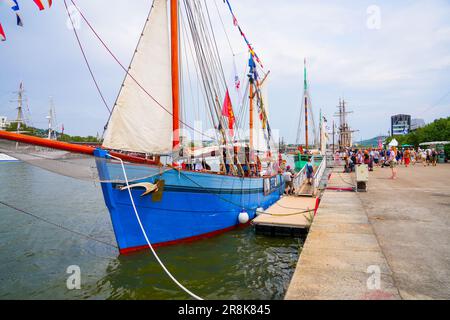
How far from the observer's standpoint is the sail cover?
8133mm

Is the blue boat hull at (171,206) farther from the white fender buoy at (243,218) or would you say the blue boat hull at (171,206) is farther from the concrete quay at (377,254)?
the concrete quay at (377,254)

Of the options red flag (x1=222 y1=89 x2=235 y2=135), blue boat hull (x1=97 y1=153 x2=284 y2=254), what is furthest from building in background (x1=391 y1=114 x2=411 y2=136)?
blue boat hull (x1=97 y1=153 x2=284 y2=254)

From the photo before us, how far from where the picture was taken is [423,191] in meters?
13.4

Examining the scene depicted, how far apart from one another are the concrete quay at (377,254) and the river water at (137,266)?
1.80 m

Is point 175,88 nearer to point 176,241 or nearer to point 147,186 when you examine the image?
point 147,186

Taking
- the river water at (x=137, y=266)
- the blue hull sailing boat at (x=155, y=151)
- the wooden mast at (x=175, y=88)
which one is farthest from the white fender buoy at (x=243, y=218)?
the wooden mast at (x=175, y=88)

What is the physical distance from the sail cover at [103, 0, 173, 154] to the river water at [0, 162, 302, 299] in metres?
3.46

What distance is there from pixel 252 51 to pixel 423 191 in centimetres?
1248

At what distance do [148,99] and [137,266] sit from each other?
193 inches

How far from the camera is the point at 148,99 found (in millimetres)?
8602

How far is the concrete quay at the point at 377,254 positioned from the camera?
4.29 meters

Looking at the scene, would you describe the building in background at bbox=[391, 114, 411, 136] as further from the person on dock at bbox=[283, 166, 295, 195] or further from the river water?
the river water
